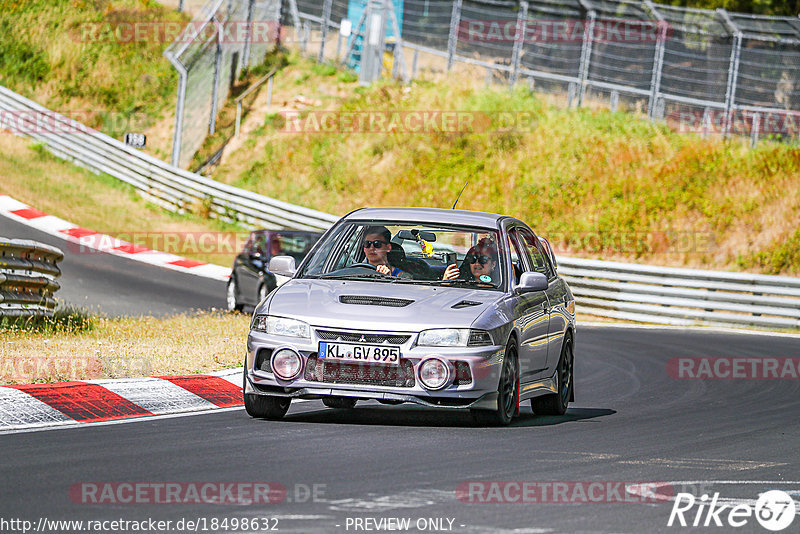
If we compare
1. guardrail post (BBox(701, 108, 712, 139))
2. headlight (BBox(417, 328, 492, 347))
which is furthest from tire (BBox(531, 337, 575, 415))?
guardrail post (BBox(701, 108, 712, 139))

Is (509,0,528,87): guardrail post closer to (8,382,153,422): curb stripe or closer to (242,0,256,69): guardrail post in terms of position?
(242,0,256,69): guardrail post

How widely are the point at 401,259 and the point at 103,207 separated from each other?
2539 centimetres

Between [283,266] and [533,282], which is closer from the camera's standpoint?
[533,282]

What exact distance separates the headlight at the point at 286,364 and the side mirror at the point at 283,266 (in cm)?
102

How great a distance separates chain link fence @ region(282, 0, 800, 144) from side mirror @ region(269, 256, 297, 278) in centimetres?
2195

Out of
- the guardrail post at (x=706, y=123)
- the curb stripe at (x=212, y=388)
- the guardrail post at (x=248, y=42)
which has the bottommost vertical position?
the curb stripe at (x=212, y=388)

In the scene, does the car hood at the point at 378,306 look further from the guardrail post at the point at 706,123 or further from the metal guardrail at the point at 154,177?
the guardrail post at the point at 706,123

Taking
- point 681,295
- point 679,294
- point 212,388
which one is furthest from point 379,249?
point 681,295

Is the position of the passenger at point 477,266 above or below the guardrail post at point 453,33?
below

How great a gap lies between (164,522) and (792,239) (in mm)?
26412

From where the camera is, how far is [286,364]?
9.12 meters

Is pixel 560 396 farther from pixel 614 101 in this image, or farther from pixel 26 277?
pixel 614 101

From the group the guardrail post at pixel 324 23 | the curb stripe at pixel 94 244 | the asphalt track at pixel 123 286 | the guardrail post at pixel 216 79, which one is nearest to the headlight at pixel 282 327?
the asphalt track at pixel 123 286

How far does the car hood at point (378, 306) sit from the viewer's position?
9.01 m
